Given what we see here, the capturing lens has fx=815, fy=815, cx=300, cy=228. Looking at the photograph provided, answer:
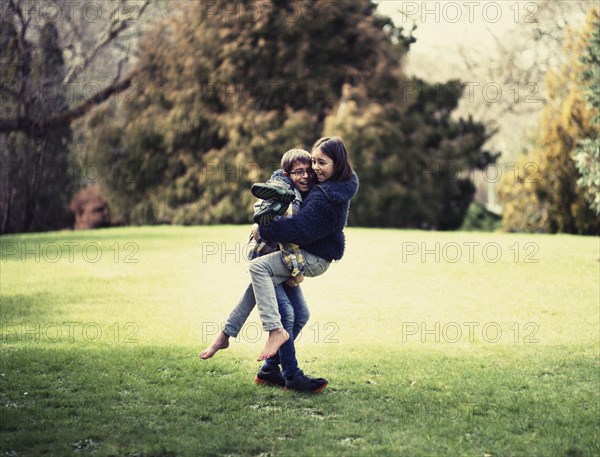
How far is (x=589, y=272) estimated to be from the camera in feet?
43.0

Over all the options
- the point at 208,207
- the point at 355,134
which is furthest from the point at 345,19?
the point at 208,207

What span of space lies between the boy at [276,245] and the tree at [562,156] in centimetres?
1497

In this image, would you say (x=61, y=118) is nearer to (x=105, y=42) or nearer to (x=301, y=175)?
(x=105, y=42)

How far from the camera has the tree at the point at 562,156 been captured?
2011cm

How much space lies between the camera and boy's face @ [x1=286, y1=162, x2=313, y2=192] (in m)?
6.01

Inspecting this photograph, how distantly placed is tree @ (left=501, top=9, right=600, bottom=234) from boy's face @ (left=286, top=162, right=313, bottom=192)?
14.9 meters

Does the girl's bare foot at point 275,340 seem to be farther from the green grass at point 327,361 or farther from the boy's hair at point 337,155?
the boy's hair at point 337,155

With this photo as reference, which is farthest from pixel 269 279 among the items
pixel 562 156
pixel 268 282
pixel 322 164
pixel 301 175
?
pixel 562 156

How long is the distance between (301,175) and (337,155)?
303mm

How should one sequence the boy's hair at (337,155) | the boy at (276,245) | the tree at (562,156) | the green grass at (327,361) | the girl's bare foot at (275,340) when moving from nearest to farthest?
the green grass at (327,361), the boy at (276,245), the girl's bare foot at (275,340), the boy's hair at (337,155), the tree at (562,156)

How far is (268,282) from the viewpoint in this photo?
19.6 ft

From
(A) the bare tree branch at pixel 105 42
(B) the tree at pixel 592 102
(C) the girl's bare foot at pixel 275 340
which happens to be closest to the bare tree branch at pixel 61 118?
(A) the bare tree branch at pixel 105 42

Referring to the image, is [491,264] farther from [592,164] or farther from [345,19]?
[345,19]

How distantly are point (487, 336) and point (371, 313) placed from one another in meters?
1.78
